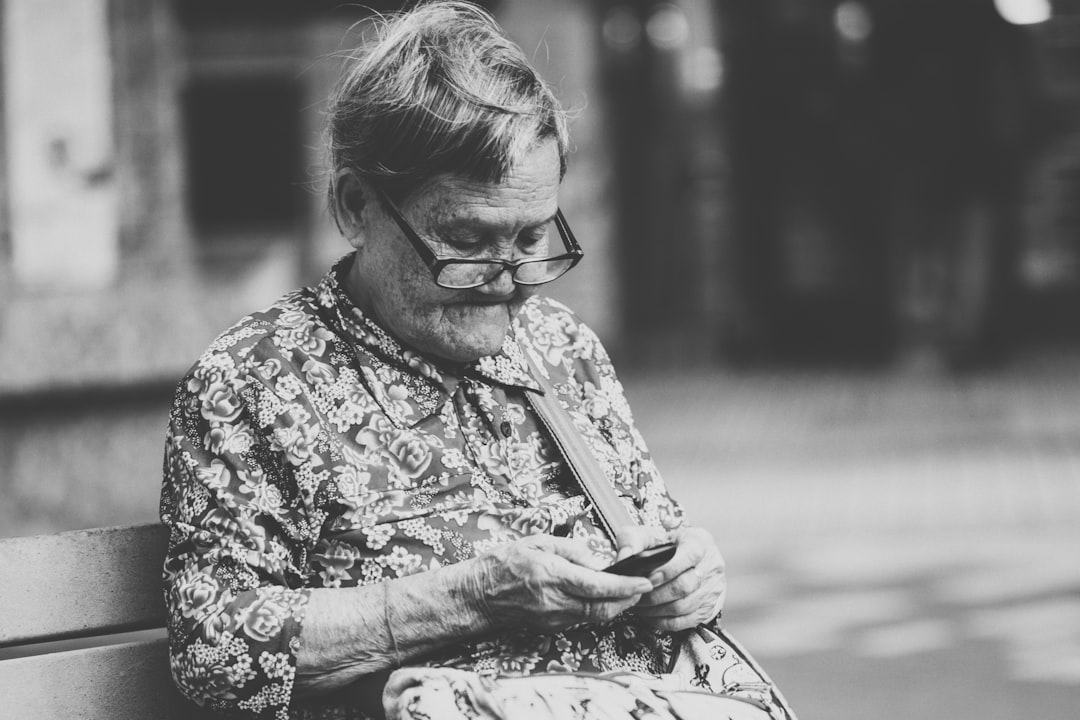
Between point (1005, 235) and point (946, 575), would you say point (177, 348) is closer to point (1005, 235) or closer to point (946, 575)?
point (946, 575)

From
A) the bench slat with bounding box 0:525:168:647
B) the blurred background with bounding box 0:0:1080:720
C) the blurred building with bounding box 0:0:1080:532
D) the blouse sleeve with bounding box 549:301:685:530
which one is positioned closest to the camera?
the bench slat with bounding box 0:525:168:647

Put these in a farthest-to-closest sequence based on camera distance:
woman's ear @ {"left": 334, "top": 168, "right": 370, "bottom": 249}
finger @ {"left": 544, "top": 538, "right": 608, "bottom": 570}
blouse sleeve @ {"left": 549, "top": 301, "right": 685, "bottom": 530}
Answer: blouse sleeve @ {"left": 549, "top": 301, "right": 685, "bottom": 530} → woman's ear @ {"left": 334, "top": 168, "right": 370, "bottom": 249} → finger @ {"left": 544, "top": 538, "right": 608, "bottom": 570}

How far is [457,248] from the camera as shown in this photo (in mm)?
2090

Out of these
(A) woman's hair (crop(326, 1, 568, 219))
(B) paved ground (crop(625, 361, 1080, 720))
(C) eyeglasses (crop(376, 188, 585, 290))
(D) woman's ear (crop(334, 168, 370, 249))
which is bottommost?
(B) paved ground (crop(625, 361, 1080, 720))

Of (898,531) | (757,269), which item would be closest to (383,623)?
(898,531)

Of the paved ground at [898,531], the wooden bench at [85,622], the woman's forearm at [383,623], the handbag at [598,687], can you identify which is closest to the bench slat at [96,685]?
the wooden bench at [85,622]

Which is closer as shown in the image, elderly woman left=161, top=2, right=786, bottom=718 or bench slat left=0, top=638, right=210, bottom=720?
elderly woman left=161, top=2, right=786, bottom=718

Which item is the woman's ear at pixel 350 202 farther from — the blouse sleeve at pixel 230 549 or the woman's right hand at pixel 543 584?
the woman's right hand at pixel 543 584

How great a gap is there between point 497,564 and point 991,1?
8.97 m

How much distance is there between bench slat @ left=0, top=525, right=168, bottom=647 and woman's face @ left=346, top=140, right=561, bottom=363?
48 centimetres

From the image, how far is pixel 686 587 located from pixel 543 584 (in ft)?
0.96

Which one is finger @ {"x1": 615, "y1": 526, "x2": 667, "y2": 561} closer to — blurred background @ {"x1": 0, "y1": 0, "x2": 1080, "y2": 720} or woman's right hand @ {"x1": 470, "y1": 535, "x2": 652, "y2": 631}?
woman's right hand @ {"x1": 470, "y1": 535, "x2": 652, "y2": 631}

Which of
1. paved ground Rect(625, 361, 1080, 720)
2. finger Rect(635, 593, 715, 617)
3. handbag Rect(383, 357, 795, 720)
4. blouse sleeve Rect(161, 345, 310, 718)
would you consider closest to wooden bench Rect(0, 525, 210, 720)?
blouse sleeve Rect(161, 345, 310, 718)

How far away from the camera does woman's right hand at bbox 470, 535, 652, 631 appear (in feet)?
6.11
